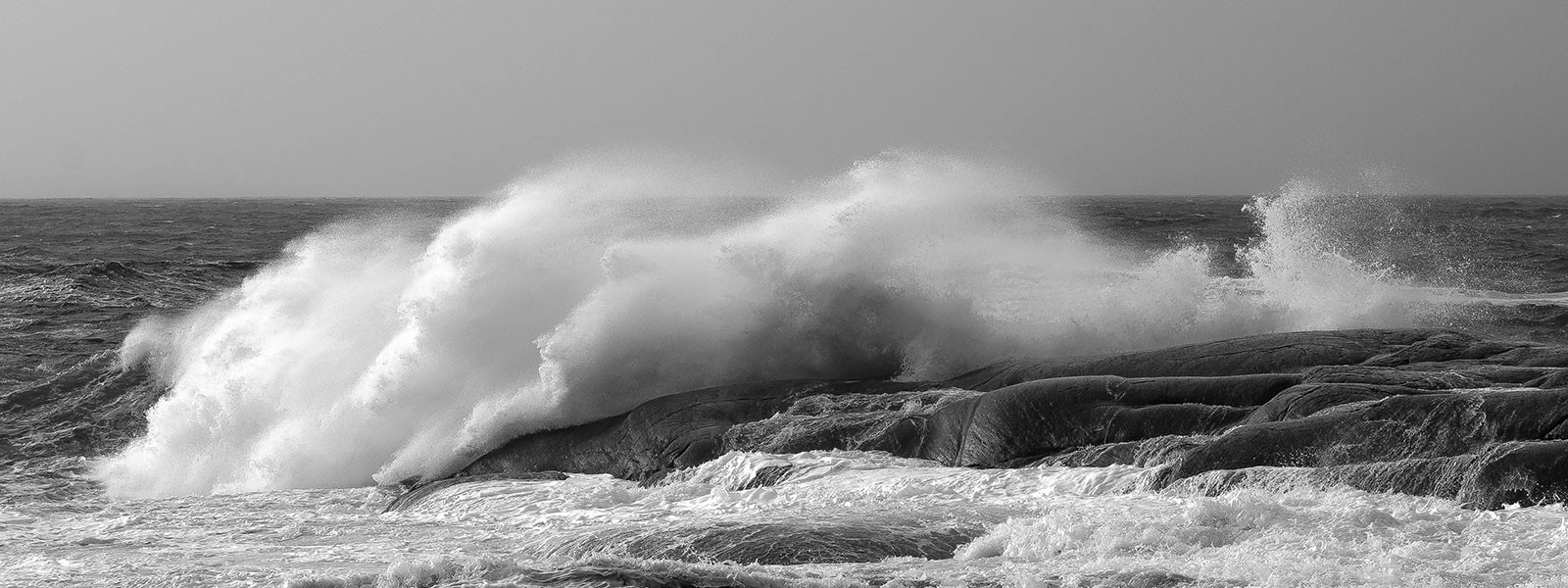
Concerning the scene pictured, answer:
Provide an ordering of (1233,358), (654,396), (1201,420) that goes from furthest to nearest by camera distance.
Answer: (654,396)
(1233,358)
(1201,420)

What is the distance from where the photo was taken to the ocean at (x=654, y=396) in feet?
23.9

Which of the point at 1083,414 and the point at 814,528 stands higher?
the point at 1083,414

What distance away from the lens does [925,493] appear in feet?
30.2

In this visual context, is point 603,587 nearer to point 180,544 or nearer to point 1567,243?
point 180,544

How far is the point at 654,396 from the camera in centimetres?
1301

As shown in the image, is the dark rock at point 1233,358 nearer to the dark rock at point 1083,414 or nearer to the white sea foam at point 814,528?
the dark rock at point 1083,414

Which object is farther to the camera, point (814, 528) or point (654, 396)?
point (654, 396)

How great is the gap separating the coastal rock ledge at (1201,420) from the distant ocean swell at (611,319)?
1.08 meters

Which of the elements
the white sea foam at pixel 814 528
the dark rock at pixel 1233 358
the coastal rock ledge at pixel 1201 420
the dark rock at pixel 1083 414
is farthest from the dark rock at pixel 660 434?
the dark rock at pixel 1083 414

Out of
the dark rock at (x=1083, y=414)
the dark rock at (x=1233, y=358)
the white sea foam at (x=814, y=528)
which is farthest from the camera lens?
the dark rock at (x=1233, y=358)

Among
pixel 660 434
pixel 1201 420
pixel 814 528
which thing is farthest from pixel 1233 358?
pixel 814 528

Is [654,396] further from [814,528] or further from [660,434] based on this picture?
[814,528]

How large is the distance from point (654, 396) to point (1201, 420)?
17.7ft

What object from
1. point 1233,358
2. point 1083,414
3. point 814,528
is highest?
point 1233,358
